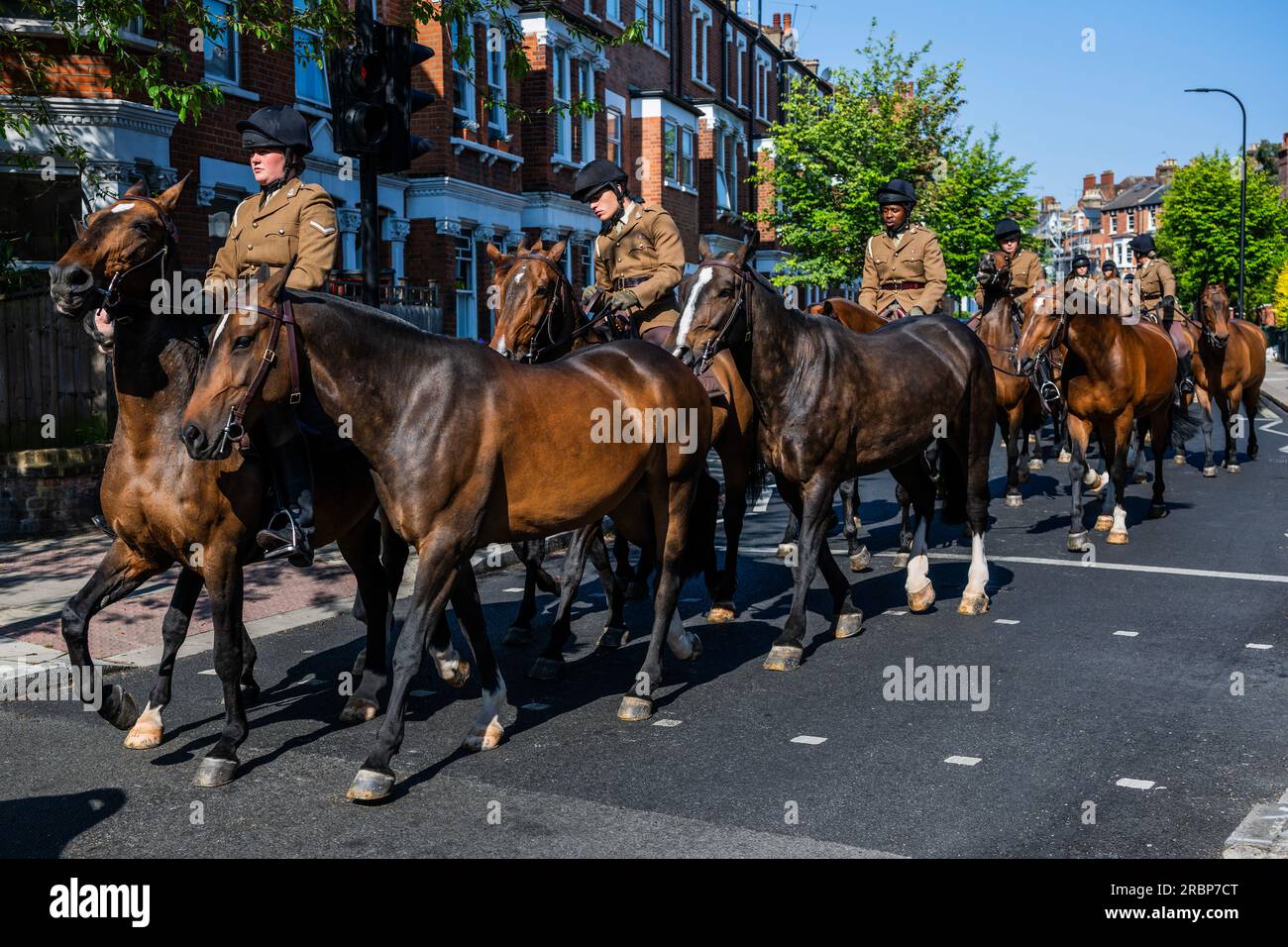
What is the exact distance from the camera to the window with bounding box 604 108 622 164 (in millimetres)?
36781

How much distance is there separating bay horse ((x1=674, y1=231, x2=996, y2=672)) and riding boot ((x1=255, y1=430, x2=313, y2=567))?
100 inches

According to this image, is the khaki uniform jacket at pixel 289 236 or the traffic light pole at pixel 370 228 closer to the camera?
the khaki uniform jacket at pixel 289 236

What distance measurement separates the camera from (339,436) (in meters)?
6.09

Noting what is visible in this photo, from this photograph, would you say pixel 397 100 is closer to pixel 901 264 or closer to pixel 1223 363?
pixel 901 264

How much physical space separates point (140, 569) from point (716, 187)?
137 feet

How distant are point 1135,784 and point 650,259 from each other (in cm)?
514

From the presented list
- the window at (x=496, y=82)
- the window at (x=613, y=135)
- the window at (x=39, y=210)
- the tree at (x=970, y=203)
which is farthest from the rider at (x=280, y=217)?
the tree at (x=970, y=203)

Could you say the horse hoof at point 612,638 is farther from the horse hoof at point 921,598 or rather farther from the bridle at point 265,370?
the bridle at point 265,370

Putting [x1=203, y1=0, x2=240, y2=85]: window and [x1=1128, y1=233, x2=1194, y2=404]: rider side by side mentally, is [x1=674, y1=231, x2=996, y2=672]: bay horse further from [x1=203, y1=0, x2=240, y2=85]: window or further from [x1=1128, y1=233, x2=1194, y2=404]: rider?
[x1=203, y1=0, x2=240, y2=85]: window

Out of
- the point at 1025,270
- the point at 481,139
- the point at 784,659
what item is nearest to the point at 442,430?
the point at 784,659

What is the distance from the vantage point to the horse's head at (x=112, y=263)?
18.5 ft

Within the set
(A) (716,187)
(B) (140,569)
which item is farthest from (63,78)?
(A) (716,187)

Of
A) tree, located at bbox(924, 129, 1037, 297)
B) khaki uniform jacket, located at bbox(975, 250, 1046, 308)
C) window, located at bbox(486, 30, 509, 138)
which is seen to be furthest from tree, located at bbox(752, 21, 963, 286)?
khaki uniform jacket, located at bbox(975, 250, 1046, 308)

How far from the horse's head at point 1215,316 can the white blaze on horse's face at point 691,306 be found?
13.2 meters
